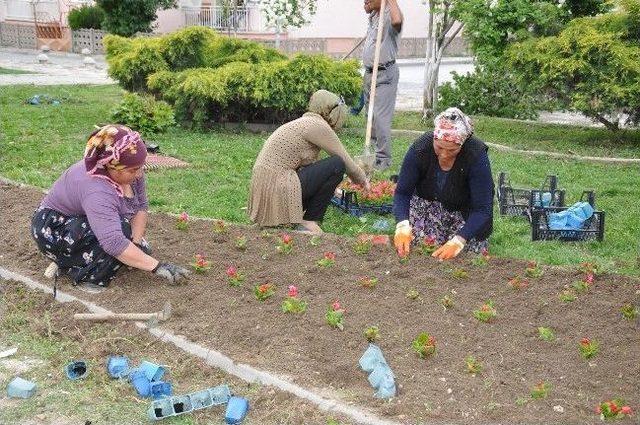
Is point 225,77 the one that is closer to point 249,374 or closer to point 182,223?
point 182,223

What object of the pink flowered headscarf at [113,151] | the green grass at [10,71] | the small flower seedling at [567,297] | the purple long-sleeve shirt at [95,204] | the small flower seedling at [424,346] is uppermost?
the pink flowered headscarf at [113,151]

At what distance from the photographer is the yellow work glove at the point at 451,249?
17.9 feet

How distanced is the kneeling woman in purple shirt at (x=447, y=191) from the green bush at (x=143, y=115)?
6116mm

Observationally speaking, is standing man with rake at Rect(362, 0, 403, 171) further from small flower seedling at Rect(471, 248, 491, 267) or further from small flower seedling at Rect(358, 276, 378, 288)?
small flower seedling at Rect(358, 276, 378, 288)

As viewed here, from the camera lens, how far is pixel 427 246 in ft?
18.6

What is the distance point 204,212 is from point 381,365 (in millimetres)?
3540

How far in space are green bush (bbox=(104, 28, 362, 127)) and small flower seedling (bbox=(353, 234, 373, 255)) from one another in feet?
19.4

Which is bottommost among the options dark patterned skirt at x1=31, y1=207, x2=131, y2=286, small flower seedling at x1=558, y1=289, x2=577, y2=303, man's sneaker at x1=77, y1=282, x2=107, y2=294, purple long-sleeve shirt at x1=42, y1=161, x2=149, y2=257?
man's sneaker at x1=77, y1=282, x2=107, y2=294

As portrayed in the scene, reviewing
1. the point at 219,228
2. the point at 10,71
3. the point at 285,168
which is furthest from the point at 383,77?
the point at 10,71

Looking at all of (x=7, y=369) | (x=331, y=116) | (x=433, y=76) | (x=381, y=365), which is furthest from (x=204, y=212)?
(x=433, y=76)

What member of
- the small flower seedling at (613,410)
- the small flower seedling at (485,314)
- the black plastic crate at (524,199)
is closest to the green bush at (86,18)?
the black plastic crate at (524,199)

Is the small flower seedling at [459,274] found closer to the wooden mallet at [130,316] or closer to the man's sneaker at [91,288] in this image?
the wooden mallet at [130,316]

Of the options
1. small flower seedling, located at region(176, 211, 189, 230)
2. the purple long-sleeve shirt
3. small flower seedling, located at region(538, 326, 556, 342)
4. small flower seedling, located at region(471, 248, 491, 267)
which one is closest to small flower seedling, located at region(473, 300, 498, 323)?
small flower seedling, located at region(538, 326, 556, 342)

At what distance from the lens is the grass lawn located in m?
6.32
